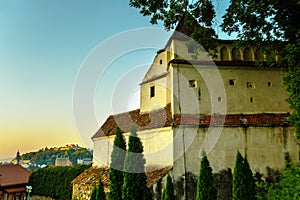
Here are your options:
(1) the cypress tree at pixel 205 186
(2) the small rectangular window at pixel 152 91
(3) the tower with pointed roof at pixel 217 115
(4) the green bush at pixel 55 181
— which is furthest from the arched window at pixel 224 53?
(4) the green bush at pixel 55 181

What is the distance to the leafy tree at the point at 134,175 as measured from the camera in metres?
12.0

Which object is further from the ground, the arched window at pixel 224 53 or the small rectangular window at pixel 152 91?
the arched window at pixel 224 53

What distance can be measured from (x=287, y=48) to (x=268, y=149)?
5992 millimetres

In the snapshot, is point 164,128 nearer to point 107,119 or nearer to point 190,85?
point 190,85

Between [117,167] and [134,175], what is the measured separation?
1504 mm

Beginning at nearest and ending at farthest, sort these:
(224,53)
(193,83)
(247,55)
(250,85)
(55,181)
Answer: (193,83) → (250,85) → (224,53) → (247,55) → (55,181)

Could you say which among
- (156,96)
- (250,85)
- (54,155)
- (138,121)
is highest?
(250,85)

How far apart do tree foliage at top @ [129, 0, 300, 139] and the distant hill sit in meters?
64.1

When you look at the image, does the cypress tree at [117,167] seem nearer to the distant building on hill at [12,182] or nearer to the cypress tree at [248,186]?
the cypress tree at [248,186]

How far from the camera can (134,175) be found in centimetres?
1217

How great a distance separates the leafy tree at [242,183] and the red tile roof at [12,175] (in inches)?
1049

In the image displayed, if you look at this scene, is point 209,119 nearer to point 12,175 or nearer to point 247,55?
point 247,55

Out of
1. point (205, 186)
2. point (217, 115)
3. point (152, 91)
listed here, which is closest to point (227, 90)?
point (217, 115)

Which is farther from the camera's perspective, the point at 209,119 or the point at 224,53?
the point at 224,53
